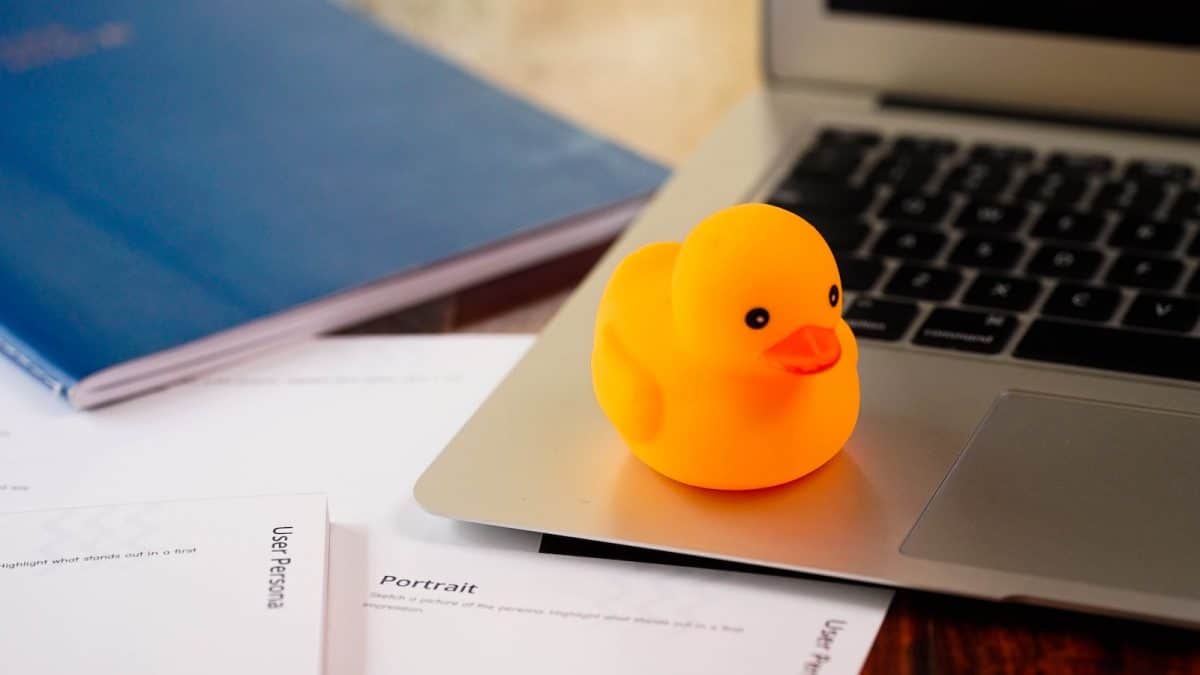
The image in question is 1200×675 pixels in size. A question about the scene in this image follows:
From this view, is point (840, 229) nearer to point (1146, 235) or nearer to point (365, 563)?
point (1146, 235)

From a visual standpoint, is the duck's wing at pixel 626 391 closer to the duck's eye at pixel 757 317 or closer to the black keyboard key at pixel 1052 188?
the duck's eye at pixel 757 317

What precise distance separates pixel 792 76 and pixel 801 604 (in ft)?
1.41

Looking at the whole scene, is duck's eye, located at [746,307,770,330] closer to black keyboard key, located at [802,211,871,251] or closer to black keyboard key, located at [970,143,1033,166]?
black keyboard key, located at [802,211,871,251]

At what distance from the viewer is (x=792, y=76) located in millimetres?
848

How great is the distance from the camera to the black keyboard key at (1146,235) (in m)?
0.68

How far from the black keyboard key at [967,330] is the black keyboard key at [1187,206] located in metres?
0.14

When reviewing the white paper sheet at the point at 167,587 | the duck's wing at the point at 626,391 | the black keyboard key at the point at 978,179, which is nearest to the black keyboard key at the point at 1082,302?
the black keyboard key at the point at 978,179

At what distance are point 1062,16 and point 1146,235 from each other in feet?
0.51

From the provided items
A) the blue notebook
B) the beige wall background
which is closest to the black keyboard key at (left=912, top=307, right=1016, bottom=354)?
the blue notebook

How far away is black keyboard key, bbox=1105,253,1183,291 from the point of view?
65cm

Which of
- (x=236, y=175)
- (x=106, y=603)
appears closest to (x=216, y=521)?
(x=106, y=603)

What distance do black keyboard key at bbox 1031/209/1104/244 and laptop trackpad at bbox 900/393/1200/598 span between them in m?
0.14

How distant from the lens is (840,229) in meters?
0.70

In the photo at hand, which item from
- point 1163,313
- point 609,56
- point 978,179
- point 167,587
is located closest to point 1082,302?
point 1163,313
